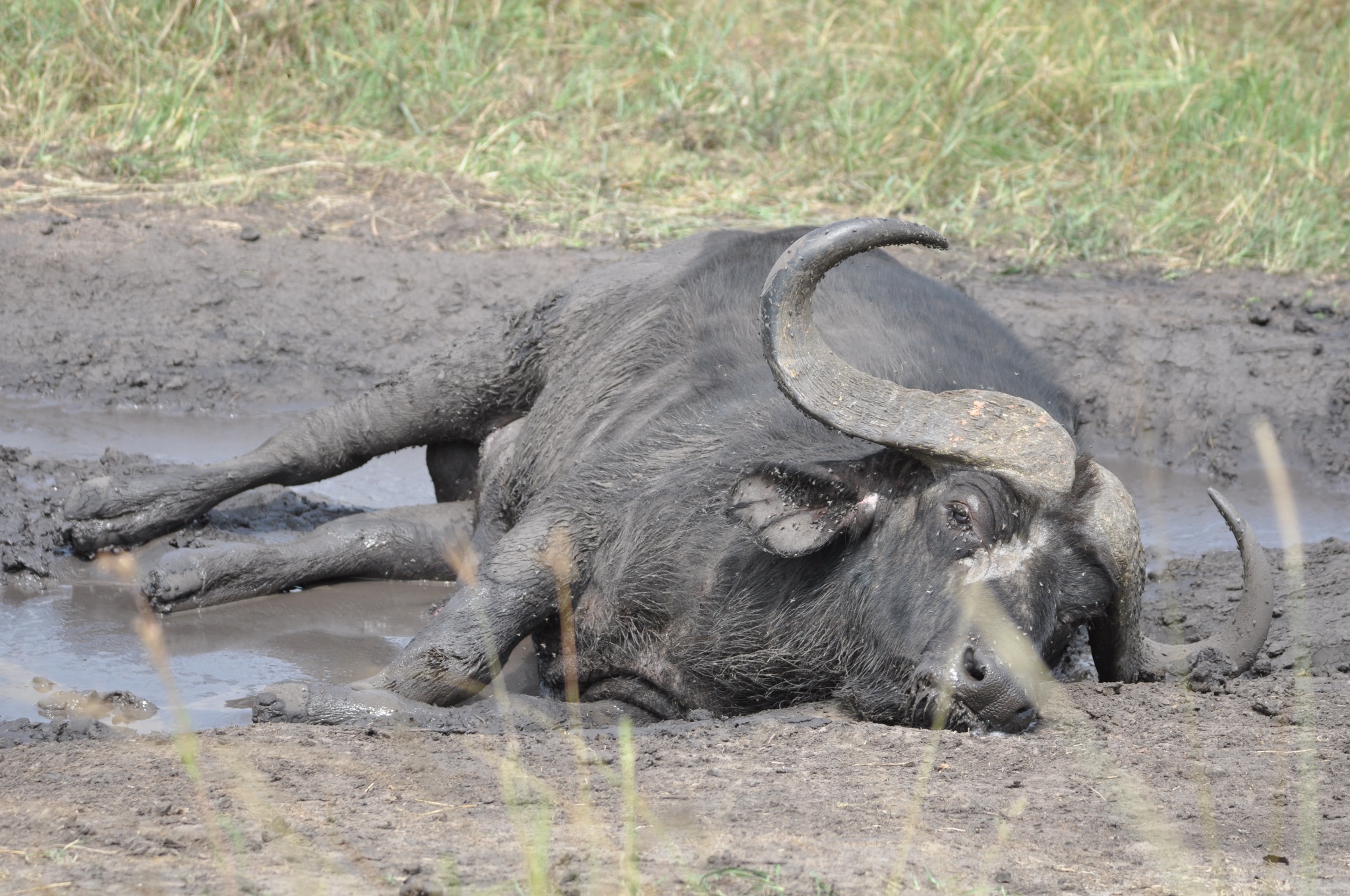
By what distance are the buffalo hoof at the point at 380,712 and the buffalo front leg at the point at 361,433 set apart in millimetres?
1621

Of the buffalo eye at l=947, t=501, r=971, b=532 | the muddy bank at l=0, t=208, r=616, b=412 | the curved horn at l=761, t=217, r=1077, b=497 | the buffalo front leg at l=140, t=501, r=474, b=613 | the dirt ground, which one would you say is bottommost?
the buffalo front leg at l=140, t=501, r=474, b=613

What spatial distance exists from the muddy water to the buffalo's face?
1557 mm

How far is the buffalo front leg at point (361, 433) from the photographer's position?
16.9 feet

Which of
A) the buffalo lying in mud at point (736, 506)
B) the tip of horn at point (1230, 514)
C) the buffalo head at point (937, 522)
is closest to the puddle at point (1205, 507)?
the buffalo lying in mud at point (736, 506)

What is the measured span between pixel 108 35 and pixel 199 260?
2.19 metres

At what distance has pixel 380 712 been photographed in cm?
372

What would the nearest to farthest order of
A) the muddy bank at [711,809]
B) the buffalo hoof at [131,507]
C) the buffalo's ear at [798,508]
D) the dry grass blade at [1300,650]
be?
the muddy bank at [711,809] → the dry grass blade at [1300,650] → the buffalo's ear at [798,508] → the buffalo hoof at [131,507]

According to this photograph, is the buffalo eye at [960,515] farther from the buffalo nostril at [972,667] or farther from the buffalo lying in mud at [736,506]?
the buffalo nostril at [972,667]

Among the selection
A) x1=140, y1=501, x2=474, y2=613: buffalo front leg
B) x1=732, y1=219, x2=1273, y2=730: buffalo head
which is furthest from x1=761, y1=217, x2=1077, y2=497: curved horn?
x1=140, y1=501, x2=474, y2=613: buffalo front leg

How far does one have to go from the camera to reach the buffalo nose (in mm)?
3324

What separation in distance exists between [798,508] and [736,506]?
0.16 metres

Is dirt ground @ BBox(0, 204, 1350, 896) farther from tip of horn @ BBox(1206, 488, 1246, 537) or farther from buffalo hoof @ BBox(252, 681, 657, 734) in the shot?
tip of horn @ BBox(1206, 488, 1246, 537)

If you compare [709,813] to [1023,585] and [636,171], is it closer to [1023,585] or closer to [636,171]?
[1023,585]

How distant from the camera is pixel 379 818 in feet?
8.89
